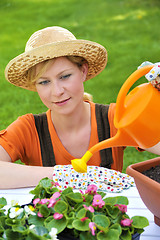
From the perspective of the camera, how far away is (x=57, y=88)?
147 centimetres

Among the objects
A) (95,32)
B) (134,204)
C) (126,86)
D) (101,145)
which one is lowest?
(134,204)

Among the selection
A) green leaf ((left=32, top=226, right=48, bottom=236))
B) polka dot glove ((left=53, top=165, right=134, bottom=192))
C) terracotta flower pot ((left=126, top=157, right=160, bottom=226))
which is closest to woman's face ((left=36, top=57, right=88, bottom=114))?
polka dot glove ((left=53, top=165, right=134, bottom=192))

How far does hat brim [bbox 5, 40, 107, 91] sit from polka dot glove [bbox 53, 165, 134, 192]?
443 mm

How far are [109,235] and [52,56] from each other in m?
0.85

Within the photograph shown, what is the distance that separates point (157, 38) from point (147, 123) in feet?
16.1

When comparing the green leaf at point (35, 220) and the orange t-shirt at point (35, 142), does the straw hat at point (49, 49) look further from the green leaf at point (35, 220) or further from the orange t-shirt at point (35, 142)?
the green leaf at point (35, 220)

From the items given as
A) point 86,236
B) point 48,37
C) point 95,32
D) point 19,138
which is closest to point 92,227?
point 86,236

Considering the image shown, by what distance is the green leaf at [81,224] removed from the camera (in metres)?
0.76

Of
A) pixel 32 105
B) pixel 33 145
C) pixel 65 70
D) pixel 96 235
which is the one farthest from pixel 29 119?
pixel 32 105

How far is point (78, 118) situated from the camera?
1.77 meters

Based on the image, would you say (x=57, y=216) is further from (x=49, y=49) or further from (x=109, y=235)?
(x=49, y=49)

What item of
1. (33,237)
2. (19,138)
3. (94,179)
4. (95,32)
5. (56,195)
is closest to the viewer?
(33,237)

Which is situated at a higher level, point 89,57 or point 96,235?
point 89,57

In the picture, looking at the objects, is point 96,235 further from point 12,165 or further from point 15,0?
point 15,0
